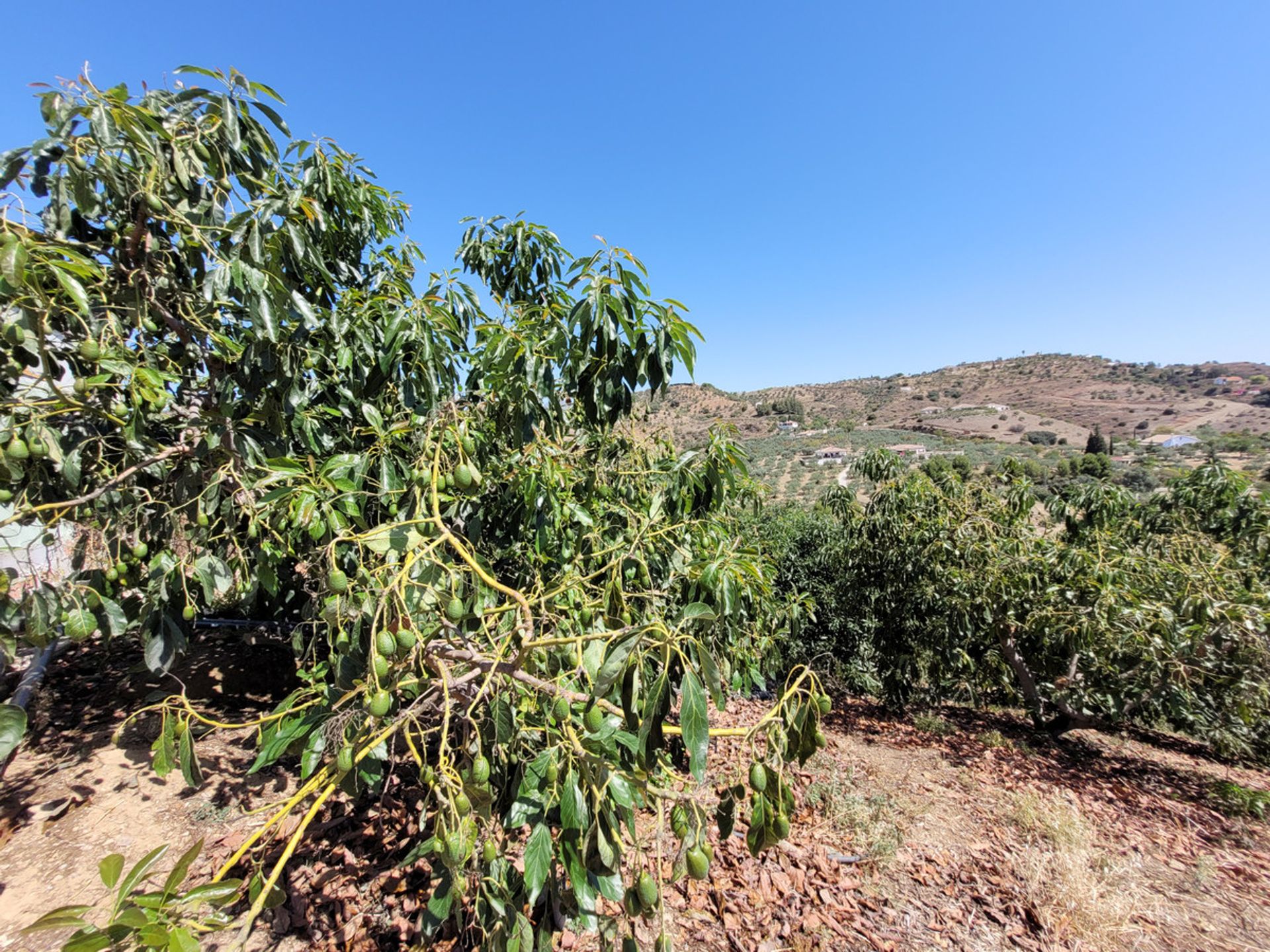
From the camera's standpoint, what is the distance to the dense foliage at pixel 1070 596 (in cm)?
466

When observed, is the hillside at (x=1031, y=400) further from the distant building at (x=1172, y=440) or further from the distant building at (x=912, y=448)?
the distant building at (x=912, y=448)

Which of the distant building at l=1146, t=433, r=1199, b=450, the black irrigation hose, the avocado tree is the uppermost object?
the avocado tree

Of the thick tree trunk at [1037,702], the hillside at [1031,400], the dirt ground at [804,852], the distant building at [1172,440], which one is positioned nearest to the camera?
the dirt ground at [804,852]

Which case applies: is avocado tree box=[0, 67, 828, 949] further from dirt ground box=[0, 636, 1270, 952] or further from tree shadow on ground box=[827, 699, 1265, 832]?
tree shadow on ground box=[827, 699, 1265, 832]

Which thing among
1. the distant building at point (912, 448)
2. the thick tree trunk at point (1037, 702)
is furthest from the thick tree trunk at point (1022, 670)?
the distant building at point (912, 448)

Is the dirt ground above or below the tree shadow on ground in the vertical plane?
above

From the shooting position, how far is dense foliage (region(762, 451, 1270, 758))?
4.66 meters

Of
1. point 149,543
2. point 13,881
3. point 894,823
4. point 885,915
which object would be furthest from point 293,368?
point 894,823

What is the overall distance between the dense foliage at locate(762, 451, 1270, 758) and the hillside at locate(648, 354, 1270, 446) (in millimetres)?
28379

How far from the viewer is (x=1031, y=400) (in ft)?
162

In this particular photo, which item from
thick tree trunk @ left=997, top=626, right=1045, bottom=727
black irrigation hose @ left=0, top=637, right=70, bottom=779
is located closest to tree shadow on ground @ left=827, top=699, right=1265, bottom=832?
thick tree trunk @ left=997, top=626, right=1045, bottom=727

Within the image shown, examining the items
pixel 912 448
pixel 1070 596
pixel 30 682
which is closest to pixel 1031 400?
pixel 912 448

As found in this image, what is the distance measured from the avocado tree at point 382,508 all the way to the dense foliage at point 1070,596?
12.8 ft

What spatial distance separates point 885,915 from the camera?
3.08 m
